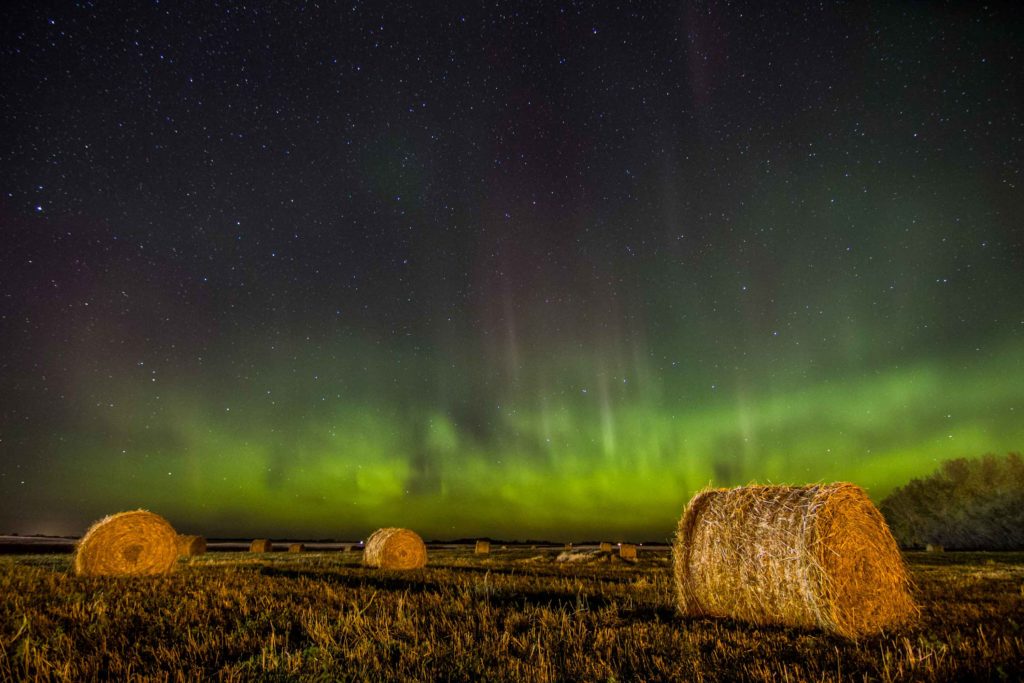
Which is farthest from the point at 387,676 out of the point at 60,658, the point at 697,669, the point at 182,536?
the point at 182,536

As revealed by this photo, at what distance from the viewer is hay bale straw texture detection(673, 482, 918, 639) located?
27.3ft

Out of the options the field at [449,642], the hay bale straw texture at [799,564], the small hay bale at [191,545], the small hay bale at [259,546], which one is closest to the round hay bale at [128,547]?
the field at [449,642]

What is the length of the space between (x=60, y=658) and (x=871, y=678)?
763 centimetres

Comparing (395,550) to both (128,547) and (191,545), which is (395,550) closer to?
(128,547)

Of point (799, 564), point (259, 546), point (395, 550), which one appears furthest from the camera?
point (259, 546)

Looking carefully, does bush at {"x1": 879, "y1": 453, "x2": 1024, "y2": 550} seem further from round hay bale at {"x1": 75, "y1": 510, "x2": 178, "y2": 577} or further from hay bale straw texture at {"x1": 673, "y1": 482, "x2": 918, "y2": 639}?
round hay bale at {"x1": 75, "y1": 510, "x2": 178, "y2": 577}

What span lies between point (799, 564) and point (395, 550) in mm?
16983

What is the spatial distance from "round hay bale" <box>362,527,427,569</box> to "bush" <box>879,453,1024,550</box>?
7065 cm

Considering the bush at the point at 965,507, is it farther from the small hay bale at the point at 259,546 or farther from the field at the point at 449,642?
the small hay bale at the point at 259,546

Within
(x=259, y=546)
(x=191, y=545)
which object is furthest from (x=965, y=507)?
(x=191, y=545)

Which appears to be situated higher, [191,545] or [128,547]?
[128,547]

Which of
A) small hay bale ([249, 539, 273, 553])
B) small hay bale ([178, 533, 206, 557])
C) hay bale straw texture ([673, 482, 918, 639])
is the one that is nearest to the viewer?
hay bale straw texture ([673, 482, 918, 639])

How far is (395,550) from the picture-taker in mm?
21969

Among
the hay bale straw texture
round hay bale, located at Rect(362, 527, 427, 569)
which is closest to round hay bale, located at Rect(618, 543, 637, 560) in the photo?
round hay bale, located at Rect(362, 527, 427, 569)
